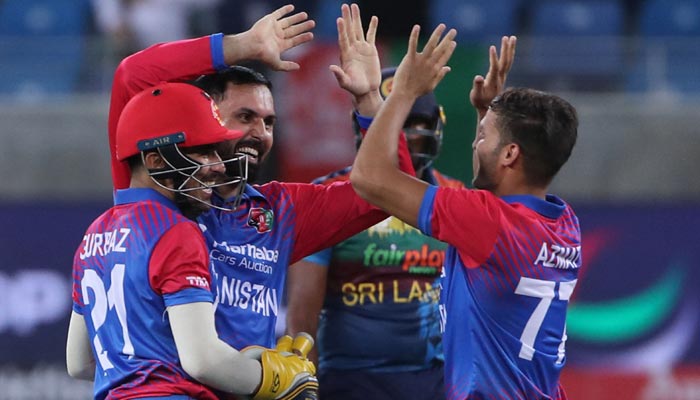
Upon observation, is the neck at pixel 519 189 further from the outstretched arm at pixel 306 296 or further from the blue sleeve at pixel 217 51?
the outstretched arm at pixel 306 296

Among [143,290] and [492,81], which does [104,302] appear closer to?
[143,290]

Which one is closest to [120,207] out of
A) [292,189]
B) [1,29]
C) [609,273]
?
[292,189]

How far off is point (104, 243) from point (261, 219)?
595mm

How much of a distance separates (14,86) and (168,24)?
1.42m

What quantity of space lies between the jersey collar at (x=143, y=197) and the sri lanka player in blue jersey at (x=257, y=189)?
20 cm

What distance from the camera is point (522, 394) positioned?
12.2ft

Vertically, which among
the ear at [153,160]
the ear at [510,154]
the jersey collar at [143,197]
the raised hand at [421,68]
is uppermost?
the raised hand at [421,68]

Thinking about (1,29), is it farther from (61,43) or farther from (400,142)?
(400,142)

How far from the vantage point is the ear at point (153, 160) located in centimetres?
360

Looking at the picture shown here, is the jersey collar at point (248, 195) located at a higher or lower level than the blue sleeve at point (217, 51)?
lower

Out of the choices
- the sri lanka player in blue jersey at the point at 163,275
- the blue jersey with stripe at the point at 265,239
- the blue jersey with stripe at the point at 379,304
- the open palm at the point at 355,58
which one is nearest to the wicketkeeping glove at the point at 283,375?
the sri lanka player in blue jersey at the point at 163,275

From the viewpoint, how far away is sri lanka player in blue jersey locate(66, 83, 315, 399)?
3.38 metres

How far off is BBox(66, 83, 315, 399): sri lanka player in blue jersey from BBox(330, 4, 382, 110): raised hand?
506 mm

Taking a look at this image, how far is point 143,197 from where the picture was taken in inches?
142
